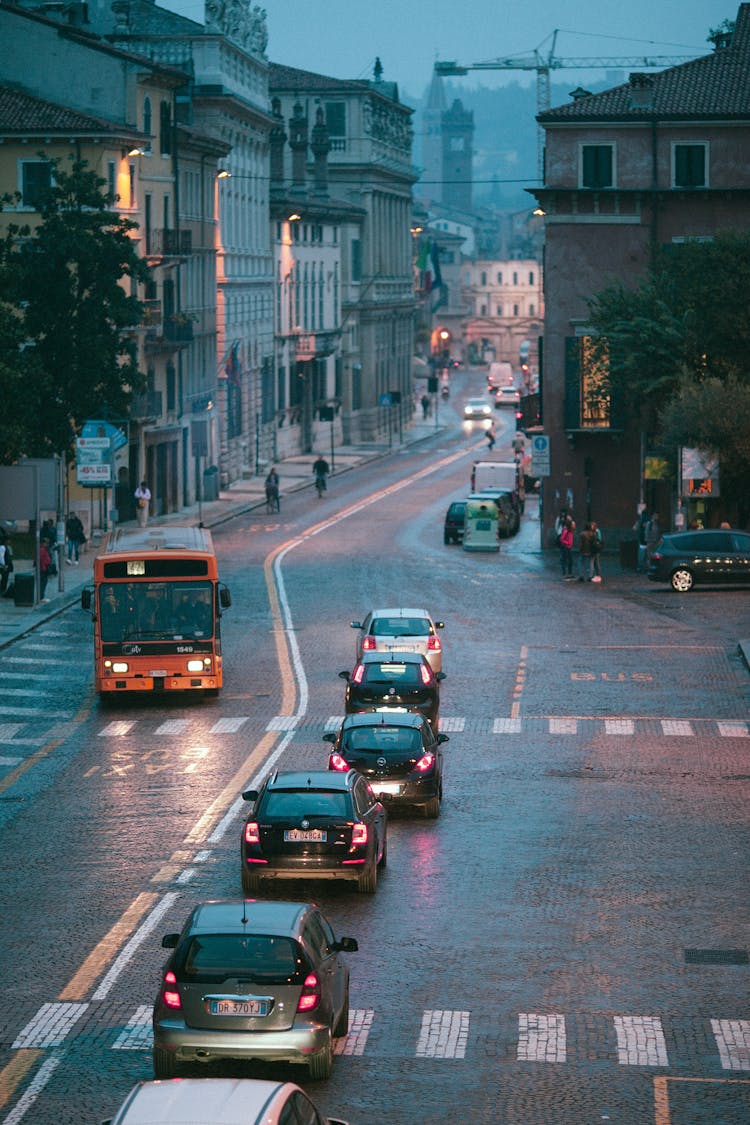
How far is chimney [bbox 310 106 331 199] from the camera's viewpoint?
444 ft

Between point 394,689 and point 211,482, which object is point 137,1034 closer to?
point 394,689

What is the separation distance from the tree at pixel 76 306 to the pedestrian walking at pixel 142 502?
32.1 ft

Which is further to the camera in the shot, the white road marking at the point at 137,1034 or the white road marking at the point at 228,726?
the white road marking at the point at 228,726

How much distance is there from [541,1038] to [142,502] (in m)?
59.4

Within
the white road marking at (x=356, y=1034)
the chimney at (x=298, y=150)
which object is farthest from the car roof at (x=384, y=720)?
the chimney at (x=298, y=150)

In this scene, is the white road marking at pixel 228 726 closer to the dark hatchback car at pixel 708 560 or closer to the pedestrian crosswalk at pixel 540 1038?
the pedestrian crosswalk at pixel 540 1038

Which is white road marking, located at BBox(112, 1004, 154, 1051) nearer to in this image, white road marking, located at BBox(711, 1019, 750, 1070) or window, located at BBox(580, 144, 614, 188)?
white road marking, located at BBox(711, 1019, 750, 1070)

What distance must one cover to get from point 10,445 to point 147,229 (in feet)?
87.8

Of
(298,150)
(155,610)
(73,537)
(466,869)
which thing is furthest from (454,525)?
(298,150)

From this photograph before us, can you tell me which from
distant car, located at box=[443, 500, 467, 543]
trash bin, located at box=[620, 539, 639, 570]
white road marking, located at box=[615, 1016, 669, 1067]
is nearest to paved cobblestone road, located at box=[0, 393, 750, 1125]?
white road marking, located at box=[615, 1016, 669, 1067]

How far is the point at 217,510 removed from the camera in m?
86.6

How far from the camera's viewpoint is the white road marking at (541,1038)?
60.5 ft

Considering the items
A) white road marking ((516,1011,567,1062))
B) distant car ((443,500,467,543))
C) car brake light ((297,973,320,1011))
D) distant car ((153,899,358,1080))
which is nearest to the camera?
distant car ((153,899,358,1080))

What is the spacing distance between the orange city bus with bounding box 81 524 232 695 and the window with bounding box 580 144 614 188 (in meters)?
36.2
